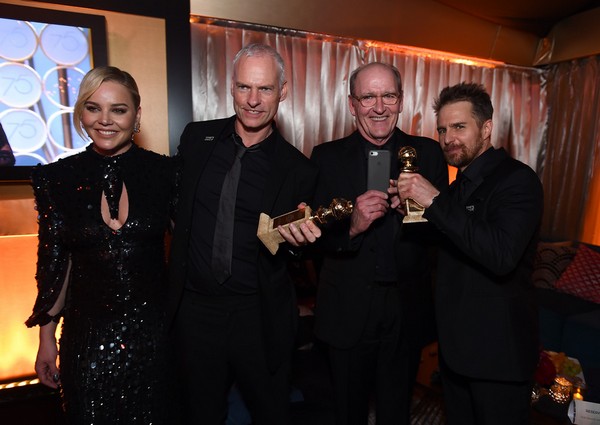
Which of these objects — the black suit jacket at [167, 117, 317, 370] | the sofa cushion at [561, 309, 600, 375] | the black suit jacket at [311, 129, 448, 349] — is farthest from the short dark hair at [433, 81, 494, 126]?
the sofa cushion at [561, 309, 600, 375]

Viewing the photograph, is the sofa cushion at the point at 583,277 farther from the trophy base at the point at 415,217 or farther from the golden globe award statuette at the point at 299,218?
the golden globe award statuette at the point at 299,218

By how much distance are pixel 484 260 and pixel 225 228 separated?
1018 millimetres

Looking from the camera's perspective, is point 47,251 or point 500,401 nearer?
point 47,251

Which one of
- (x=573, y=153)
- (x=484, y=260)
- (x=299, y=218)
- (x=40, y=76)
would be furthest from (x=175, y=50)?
(x=573, y=153)

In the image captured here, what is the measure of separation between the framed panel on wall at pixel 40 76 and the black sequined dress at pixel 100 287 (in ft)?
4.38

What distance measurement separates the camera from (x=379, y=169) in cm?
177

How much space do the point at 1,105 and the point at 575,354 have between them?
4.80 meters

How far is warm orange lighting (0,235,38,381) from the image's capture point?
8.95 feet

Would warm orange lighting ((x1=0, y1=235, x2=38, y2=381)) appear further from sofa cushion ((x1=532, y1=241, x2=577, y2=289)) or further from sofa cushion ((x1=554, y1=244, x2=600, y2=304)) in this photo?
sofa cushion ((x1=554, y1=244, x2=600, y2=304))

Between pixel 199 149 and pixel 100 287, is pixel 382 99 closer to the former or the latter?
pixel 199 149

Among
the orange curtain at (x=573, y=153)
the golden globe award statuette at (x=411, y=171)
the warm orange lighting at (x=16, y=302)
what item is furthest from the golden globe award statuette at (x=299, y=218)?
the orange curtain at (x=573, y=153)

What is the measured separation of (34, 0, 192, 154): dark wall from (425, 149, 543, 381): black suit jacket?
2.14 m

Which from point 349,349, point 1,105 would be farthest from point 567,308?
point 1,105

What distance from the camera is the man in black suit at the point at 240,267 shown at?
5.85ft
